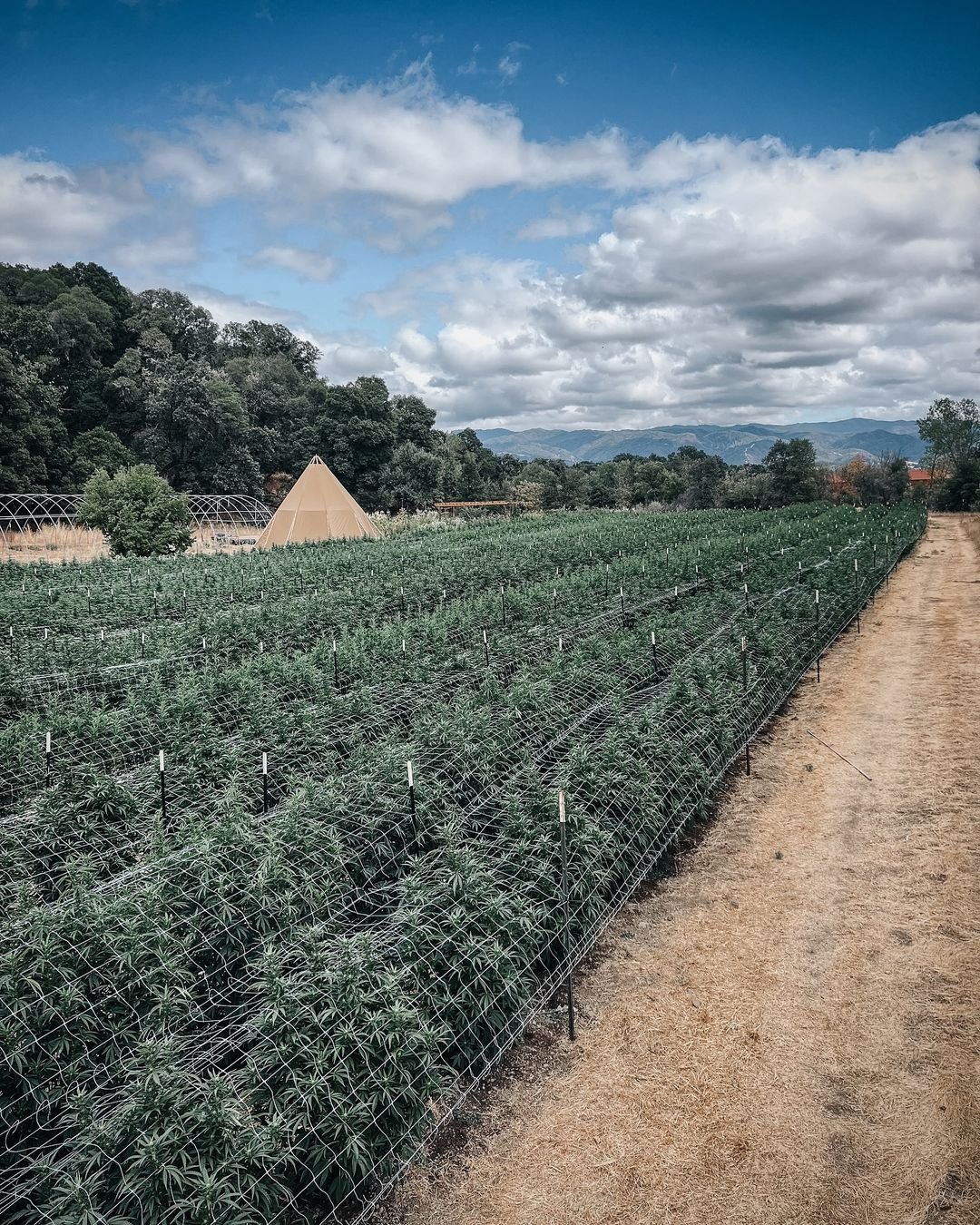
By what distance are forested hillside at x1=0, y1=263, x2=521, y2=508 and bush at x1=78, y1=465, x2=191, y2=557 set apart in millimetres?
11925

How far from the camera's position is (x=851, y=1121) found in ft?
12.6

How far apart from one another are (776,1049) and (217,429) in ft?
163

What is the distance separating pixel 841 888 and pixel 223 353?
8005 centimetres

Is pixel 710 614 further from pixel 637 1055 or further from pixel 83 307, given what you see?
pixel 83 307

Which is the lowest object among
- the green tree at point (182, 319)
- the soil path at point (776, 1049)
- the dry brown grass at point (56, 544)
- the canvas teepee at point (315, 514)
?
the soil path at point (776, 1049)

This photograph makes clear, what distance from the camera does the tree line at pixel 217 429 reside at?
145 feet

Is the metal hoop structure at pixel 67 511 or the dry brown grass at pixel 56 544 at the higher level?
the metal hoop structure at pixel 67 511

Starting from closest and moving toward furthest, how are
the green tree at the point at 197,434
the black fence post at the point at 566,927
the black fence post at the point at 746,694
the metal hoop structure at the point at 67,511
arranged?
the black fence post at the point at 566,927 < the black fence post at the point at 746,694 < the metal hoop structure at the point at 67,511 < the green tree at the point at 197,434

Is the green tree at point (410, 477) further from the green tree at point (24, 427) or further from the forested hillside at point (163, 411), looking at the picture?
the green tree at point (24, 427)

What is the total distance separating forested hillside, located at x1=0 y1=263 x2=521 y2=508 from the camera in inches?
1676

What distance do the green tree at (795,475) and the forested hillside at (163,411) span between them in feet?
81.6

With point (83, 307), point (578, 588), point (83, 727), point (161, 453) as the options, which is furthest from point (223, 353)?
point (83, 727)

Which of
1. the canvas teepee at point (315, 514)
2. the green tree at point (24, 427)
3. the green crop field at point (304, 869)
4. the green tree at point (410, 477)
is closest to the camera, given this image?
the green crop field at point (304, 869)

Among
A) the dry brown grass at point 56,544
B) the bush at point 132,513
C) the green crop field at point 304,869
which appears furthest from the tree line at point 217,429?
the green crop field at point 304,869
